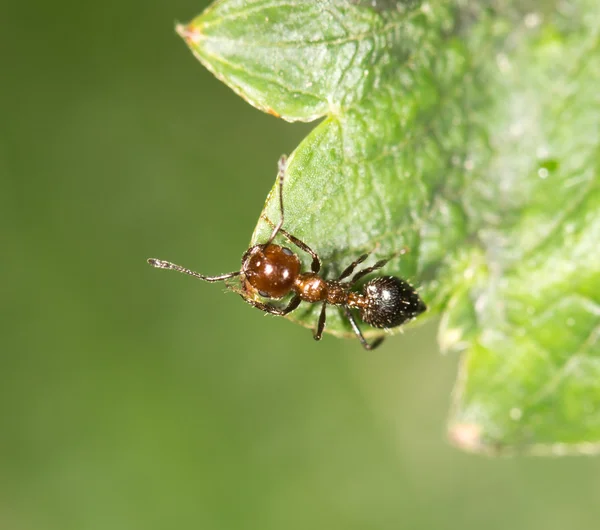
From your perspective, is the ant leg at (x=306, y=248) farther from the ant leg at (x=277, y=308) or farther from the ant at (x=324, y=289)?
the ant leg at (x=277, y=308)

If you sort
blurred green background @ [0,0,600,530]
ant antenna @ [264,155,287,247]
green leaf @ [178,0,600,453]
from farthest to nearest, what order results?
blurred green background @ [0,0,600,530] < green leaf @ [178,0,600,453] < ant antenna @ [264,155,287,247]

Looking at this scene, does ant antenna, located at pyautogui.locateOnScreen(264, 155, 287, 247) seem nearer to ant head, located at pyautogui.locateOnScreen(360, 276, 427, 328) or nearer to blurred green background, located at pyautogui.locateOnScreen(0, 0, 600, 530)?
ant head, located at pyautogui.locateOnScreen(360, 276, 427, 328)

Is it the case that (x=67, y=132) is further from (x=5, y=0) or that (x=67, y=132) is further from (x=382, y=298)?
(x=382, y=298)

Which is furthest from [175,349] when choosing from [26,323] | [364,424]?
[364,424]

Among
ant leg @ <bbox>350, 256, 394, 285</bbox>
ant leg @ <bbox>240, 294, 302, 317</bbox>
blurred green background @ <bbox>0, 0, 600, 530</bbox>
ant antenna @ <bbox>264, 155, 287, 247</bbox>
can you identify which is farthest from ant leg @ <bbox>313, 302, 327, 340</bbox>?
blurred green background @ <bbox>0, 0, 600, 530</bbox>

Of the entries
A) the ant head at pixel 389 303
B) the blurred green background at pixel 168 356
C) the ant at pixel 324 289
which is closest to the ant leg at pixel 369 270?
the ant at pixel 324 289
